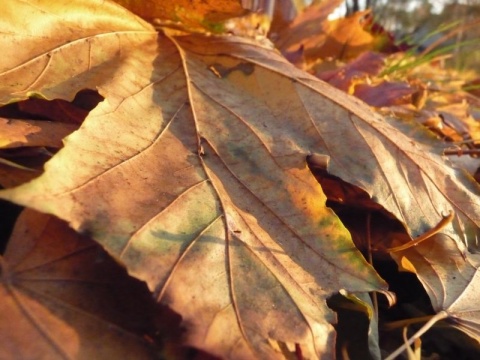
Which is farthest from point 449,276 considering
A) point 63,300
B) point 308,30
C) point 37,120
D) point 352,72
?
point 308,30

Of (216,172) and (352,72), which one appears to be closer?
(216,172)

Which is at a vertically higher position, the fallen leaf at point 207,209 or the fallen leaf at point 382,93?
the fallen leaf at point 382,93

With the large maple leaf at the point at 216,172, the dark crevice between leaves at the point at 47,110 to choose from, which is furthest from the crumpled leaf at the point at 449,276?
the dark crevice between leaves at the point at 47,110

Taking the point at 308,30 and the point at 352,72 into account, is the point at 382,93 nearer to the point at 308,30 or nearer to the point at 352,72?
the point at 352,72

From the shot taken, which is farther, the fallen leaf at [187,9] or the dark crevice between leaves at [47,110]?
the fallen leaf at [187,9]

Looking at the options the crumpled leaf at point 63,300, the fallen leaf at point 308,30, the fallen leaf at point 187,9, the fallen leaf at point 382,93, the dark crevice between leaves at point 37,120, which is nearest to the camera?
the crumpled leaf at point 63,300

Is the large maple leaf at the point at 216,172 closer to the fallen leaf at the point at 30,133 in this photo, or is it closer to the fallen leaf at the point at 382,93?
the fallen leaf at the point at 30,133

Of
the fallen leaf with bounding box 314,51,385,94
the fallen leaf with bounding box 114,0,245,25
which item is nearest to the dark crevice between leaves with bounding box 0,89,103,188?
the fallen leaf with bounding box 114,0,245,25
